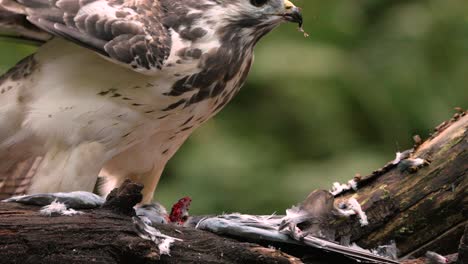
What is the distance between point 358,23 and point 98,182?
7.52 ft

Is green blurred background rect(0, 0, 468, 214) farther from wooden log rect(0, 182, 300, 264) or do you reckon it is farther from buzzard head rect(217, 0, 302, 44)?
wooden log rect(0, 182, 300, 264)

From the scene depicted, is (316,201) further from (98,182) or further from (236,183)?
(236,183)

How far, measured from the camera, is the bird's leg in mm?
3535

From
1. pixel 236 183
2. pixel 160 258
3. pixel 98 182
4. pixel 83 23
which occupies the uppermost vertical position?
pixel 83 23

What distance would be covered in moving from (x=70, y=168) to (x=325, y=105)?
207 centimetres

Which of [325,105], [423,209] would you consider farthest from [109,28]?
[325,105]

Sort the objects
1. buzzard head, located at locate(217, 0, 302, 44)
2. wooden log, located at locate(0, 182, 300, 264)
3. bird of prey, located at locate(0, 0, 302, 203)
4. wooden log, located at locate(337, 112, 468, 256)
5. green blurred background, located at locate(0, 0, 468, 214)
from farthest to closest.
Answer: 1. green blurred background, located at locate(0, 0, 468, 214)
2. buzzard head, located at locate(217, 0, 302, 44)
3. bird of prey, located at locate(0, 0, 302, 203)
4. wooden log, located at locate(337, 112, 468, 256)
5. wooden log, located at locate(0, 182, 300, 264)

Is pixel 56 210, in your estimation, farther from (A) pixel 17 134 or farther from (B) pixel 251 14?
(B) pixel 251 14

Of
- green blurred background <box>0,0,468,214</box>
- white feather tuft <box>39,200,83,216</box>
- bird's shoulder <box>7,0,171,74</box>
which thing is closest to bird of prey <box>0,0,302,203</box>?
bird's shoulder <box>7,0,171,74</box>

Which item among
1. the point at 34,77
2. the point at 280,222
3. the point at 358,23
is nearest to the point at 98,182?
the point at 34,77

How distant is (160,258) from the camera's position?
9.57 ft

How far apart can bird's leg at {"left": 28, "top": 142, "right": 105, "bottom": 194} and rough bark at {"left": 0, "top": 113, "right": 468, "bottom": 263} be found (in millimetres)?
613

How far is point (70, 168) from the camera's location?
353 cm

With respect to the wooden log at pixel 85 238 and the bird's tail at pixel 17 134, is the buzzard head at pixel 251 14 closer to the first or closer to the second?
the bird's tail at pixel 17 134
